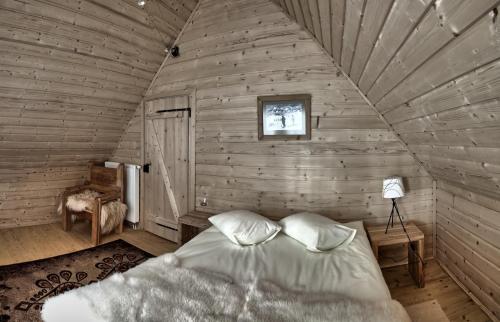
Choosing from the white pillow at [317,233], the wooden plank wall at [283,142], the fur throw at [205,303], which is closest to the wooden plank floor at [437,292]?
the wooden plank wall at [283,142]

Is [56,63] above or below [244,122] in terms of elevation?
above

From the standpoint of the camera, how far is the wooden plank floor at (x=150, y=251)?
193cm

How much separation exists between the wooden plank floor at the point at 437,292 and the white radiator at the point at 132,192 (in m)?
3.14

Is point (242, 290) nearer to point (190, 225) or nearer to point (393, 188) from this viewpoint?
point (190, 225)

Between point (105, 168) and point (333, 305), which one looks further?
point (105, 168)

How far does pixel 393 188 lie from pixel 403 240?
455mm

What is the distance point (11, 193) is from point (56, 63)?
222cm

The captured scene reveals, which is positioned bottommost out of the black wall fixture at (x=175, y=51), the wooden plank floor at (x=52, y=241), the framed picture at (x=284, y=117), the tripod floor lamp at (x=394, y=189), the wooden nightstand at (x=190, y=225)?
the wooden plank floor at (x=52, y=241)

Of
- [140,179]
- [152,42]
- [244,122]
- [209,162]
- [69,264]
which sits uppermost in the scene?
[152,42]

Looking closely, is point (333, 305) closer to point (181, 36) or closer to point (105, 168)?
point (181, 36)

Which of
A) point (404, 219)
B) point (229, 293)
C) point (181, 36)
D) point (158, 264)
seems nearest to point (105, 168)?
point (181, 36)

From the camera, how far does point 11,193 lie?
3400 mm

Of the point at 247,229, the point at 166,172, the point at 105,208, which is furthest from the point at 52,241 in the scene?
the point at 247,229

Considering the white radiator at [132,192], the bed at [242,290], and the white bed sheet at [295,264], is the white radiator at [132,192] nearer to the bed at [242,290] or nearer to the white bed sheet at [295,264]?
the white bed sheet at [295,264]
